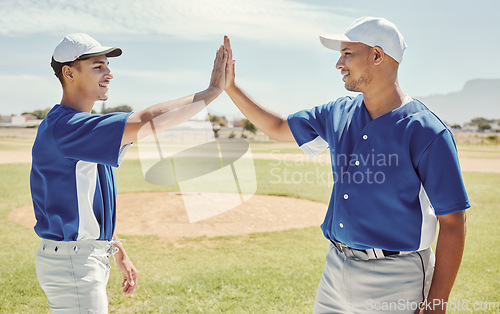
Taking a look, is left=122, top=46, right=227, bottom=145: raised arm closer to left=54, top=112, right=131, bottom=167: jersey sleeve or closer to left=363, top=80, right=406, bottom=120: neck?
left=54, top=112, right=131, bottom=167: jersey sleeve

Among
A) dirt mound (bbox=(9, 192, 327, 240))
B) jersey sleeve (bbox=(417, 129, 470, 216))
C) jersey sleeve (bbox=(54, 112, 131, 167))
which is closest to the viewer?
jersey sleeve (bbox=(417, 129, 470, 216))

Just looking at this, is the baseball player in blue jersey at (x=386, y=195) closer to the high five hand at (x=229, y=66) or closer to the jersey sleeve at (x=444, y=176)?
the jersey sleeve at (x=444, y=176)

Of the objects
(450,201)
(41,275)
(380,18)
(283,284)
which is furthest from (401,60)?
(283,284)

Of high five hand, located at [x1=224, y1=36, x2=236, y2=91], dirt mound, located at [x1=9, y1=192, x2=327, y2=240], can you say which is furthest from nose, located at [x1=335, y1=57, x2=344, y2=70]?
dirt mound, located at [x1=9, y1=192, x2=327, y2=240]

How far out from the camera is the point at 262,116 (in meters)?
3.45

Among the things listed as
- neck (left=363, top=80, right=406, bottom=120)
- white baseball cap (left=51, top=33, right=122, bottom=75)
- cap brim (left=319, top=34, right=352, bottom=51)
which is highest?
cap brim (left=319, top=34, right=352, bottom=51)

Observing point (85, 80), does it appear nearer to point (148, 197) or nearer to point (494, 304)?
point (494, 304)

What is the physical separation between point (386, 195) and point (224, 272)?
4.43m

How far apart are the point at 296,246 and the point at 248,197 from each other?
5.49 meters

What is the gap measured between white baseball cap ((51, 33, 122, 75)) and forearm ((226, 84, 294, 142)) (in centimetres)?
111

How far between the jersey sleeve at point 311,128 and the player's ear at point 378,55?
0.55 meters

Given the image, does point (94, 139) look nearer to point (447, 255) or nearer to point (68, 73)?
point (68, 73)

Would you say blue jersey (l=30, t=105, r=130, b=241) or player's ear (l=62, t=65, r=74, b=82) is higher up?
player's ear (l=62, t=65, r=74, b=82)

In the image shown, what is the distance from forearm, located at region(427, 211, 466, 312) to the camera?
7.66ft
